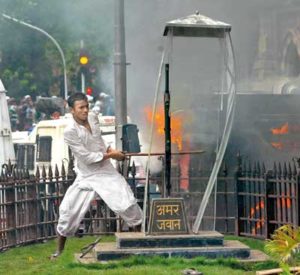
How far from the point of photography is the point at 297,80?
2227 cm

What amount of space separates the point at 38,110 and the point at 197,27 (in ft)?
53.3

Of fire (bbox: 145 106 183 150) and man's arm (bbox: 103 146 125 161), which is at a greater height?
fire (bbox: 145 106 183 150)

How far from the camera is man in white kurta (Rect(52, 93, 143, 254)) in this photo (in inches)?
406

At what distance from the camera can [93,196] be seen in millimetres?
10523

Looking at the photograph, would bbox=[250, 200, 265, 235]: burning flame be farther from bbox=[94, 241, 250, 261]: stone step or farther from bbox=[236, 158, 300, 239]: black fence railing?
bbox=[94, 241, 250, 261]: stone step

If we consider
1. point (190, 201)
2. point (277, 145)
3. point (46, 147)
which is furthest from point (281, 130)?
point (190, 201)

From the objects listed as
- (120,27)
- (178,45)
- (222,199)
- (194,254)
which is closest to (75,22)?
(178,45)

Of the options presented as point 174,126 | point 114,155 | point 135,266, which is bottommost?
point 135,266

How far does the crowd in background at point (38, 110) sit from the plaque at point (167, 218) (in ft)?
47.5

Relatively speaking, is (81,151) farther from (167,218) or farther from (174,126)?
(174,126)

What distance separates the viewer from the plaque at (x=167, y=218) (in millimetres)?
10000

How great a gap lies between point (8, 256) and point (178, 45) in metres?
9.26

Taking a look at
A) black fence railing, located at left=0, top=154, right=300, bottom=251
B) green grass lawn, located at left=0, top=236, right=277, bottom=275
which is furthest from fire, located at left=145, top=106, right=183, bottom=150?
green grass lawn, located at left=0, top=236, right=277, bottom=275

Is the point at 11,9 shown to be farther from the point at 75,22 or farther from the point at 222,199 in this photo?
the point at 222,199
